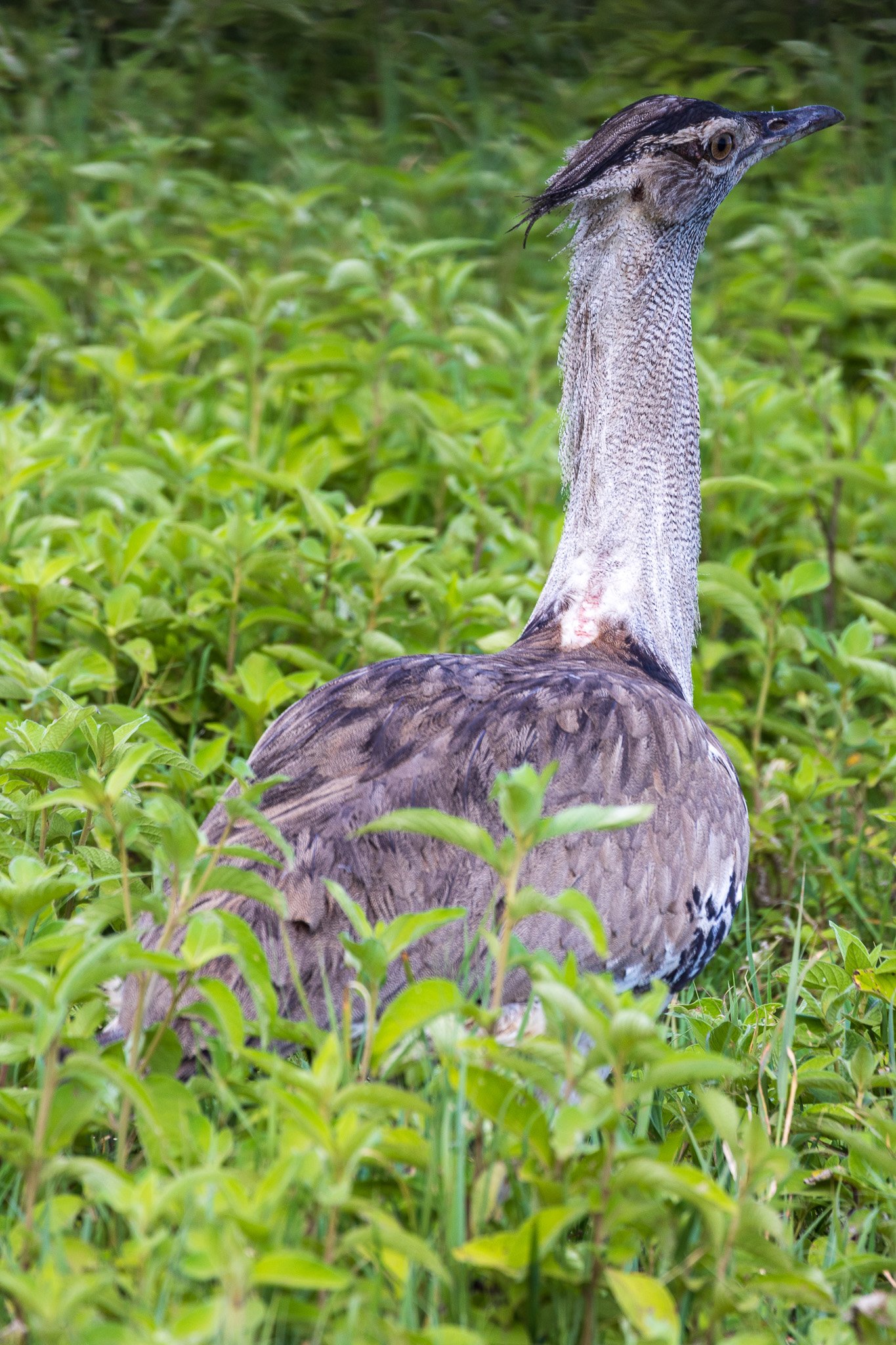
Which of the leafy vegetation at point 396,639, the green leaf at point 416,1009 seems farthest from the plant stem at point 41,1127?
the green leaf at point 416,1009

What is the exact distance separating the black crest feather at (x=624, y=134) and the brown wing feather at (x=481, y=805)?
37.9 inches

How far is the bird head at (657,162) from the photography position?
9.53 ft

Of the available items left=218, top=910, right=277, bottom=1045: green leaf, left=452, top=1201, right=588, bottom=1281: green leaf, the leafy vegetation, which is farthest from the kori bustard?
left=452, top=1201, right=588, bottom=1281: green leaf

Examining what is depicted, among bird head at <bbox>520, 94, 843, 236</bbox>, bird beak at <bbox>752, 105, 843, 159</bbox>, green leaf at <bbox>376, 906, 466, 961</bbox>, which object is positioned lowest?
green leaf at <bbox>376, 906, 466, 961</bbox>

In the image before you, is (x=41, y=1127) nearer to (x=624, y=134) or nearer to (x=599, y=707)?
(x=599, y=707)

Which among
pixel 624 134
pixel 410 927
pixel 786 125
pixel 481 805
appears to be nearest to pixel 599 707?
pixel 481 805

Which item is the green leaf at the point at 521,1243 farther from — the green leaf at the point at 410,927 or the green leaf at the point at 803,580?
the green leaf at the point at 803,580

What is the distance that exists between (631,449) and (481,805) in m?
0.96

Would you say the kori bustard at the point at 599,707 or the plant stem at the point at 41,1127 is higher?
the kori bustard at the point at 599,707

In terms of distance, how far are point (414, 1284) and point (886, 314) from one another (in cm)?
471

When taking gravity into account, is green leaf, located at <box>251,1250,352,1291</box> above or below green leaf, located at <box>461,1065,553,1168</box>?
below

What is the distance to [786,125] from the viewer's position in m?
3.16

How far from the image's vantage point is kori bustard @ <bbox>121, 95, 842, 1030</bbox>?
2.24 m

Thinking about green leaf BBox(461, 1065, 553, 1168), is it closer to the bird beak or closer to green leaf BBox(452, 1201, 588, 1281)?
green leaf BBox(452, 1201, 588, 1281)
